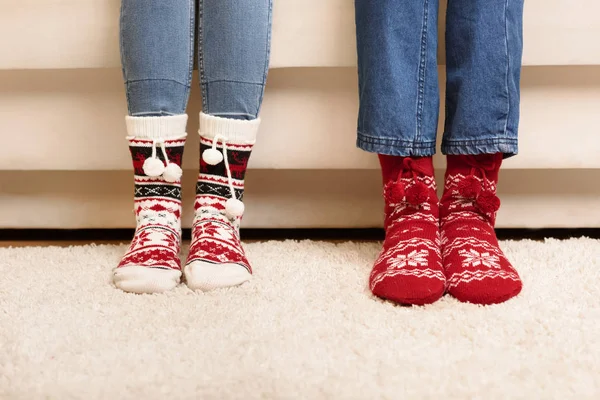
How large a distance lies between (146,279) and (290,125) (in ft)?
1.12

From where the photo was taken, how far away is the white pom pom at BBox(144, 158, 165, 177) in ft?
2.42

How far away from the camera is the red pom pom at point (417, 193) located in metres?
0.74

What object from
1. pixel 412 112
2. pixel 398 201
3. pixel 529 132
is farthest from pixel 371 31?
pixel 529 132

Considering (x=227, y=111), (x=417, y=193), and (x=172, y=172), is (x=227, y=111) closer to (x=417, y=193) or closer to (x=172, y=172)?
(x=172, y=172)

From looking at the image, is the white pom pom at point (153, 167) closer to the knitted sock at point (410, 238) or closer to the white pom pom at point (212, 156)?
the white pom pom at point (212, 156)

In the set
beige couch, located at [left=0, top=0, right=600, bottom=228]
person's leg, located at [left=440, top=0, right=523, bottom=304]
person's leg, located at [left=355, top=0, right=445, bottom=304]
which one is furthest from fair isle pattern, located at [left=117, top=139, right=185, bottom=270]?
person's leg, located at [left=440, top=0, right=523, bottom=304]

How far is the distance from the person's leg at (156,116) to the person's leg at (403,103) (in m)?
0.25

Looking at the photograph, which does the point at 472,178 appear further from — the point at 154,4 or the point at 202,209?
the point at 154,4

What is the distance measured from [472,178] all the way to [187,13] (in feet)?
1.45

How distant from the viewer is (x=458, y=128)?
2.35 feet

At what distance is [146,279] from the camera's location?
0.69 m

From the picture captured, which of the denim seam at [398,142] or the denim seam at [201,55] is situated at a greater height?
the denim seam at [201,55]

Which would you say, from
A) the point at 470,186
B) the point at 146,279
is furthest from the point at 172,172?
the point at 470,186

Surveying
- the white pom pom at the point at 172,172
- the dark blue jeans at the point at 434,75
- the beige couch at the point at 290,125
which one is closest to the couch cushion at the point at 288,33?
the beige couch at the point at 290,125
